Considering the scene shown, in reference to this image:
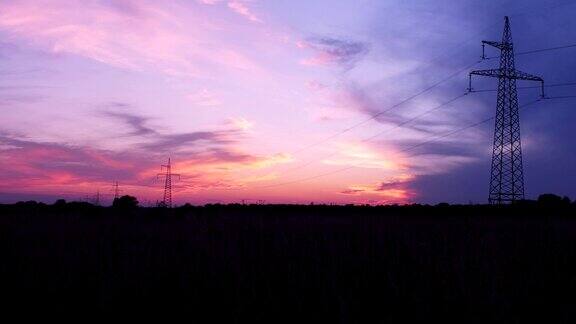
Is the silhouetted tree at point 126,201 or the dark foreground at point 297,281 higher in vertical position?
the silhouetted tree at point 126,201

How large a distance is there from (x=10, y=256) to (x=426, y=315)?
26.4 feet

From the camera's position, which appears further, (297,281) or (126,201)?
(126,201)

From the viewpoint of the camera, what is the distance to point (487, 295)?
567 cm

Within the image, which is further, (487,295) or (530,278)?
(530,278)

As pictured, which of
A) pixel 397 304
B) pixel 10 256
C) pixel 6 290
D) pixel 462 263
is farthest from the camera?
pixel 10 256

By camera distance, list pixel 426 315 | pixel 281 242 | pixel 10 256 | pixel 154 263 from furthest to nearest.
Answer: pixel 281 242 < pixel 10 256 < pixel 154 263 < pixel 426 315

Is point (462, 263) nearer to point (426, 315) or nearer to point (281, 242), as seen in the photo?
point (426, 315)

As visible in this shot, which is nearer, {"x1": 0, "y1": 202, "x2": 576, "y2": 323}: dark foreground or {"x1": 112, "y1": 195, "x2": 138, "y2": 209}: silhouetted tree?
{"x1": 0, "y1": 202, "x2": 576, "y2": 323}: dark foreground

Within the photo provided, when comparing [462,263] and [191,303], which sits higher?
[462,263]

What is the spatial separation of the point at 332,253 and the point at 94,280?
4.13 meters

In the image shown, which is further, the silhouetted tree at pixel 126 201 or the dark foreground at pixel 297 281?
the silhouetted tree at pixel 126 201

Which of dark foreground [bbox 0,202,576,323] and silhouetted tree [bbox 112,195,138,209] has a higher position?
silhouetted tree [bbox 112,195,138,209]

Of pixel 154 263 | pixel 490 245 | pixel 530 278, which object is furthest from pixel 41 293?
pixel 490 245

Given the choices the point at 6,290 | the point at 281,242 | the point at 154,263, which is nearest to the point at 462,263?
the point at 281,242
